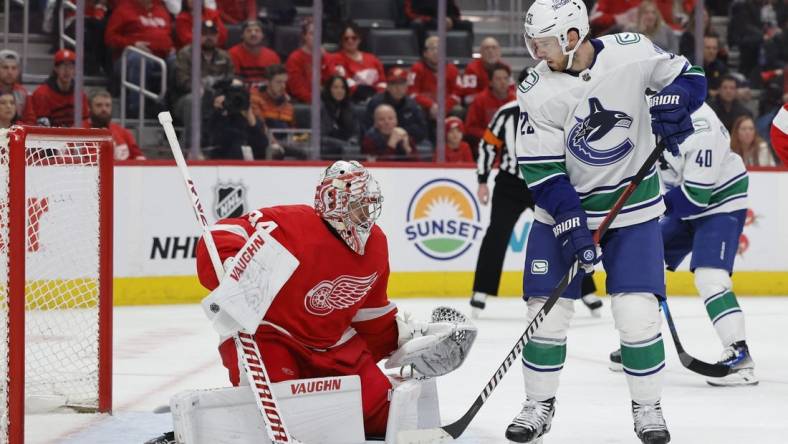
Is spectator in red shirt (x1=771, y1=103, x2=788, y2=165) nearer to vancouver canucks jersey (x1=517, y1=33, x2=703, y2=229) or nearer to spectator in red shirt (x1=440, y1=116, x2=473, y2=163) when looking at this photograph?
vancouver canucks jersey (x1=517, y1=33, x2=703, y2=229)

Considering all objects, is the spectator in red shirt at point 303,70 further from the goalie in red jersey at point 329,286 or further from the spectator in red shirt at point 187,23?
the goalie in red jersey at point 329,286

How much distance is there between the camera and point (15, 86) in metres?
6.63

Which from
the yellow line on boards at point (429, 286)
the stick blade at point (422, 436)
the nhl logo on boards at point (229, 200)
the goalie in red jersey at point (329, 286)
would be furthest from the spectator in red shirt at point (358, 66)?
the stick blade at point (422, 436)

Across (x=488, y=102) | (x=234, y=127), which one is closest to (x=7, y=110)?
(x=234, y=127)

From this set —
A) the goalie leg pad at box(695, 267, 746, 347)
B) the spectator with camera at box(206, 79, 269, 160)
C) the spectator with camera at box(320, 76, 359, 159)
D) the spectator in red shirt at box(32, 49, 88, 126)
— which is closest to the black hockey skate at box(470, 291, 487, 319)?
the spectator with camera at box(320, 76, 359, 159)

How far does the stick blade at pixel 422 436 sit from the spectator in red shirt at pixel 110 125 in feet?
12.9

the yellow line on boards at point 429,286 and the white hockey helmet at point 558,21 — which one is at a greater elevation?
the white hockey helmet at point 558,21

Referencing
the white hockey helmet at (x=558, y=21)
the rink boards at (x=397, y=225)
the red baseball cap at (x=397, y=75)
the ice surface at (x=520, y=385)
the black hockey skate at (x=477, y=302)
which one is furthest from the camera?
the red baseball cap at (x=397, y=75)

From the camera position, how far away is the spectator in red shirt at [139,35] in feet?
22.7

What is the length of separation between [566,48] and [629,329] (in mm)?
692

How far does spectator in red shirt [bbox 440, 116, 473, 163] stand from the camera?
7.30 m

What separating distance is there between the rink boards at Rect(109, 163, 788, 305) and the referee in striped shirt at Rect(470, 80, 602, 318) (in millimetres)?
837

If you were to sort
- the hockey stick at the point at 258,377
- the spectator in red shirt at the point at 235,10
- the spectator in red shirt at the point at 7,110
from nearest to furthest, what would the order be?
1. the hockey stick at the point at 258,377
2. the spectator in red shirt at the point at 7,110
3. the spectator in red shirt at the point at 235,10

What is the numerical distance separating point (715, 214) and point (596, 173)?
4.27ft
